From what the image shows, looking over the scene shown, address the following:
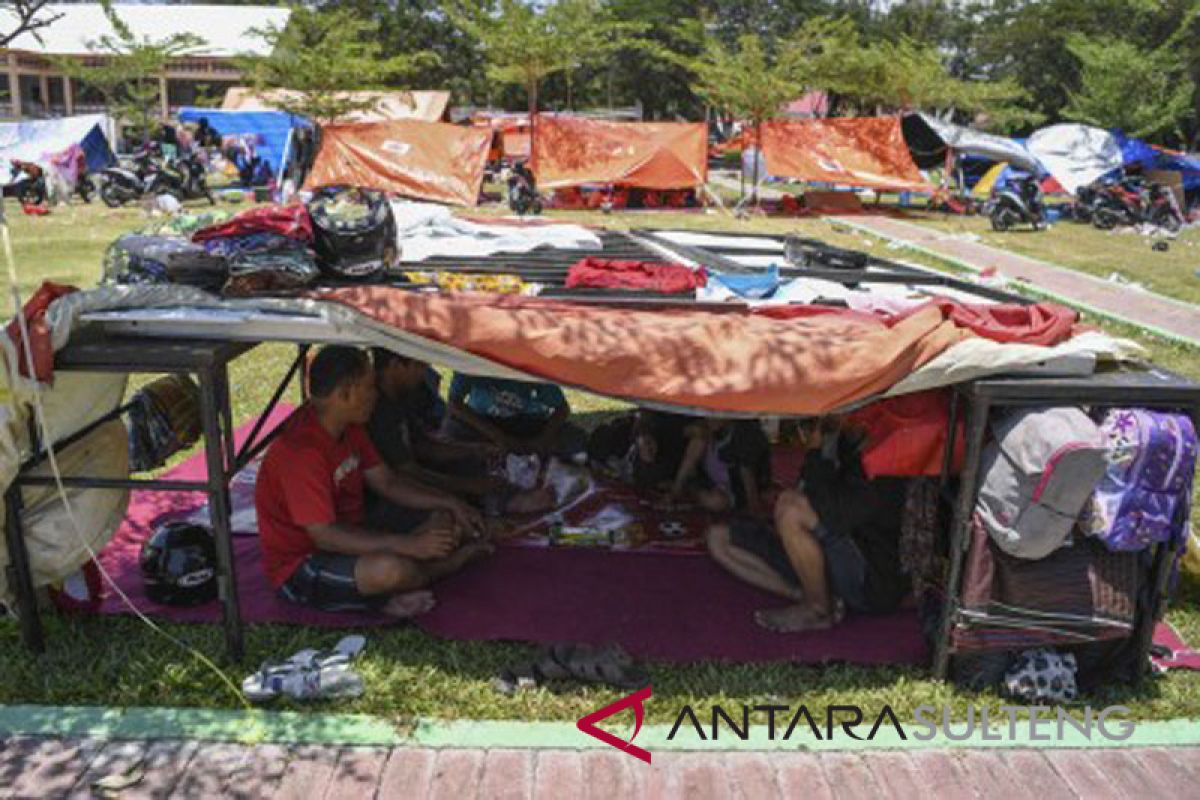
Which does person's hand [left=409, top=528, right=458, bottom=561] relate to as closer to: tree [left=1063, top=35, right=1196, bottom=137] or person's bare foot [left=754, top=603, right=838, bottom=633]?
person's bare foot [left=754, top=603, right=838, bottom=633]

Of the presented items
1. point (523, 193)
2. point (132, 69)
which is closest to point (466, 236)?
point (523, 193)

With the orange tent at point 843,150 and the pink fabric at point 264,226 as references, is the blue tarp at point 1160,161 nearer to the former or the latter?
the orange tent at point 843,150

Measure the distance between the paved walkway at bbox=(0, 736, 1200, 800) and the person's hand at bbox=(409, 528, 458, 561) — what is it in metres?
1.04

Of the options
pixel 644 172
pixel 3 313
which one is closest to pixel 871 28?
pixel 644 172

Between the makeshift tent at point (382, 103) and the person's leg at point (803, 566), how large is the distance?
22624 mm

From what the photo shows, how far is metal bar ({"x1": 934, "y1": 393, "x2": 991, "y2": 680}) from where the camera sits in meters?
3.44

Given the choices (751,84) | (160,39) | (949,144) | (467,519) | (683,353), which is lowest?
(467,519)

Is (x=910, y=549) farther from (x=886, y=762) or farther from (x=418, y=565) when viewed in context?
(x=418, y=565)

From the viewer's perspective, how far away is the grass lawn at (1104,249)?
13.4 meters

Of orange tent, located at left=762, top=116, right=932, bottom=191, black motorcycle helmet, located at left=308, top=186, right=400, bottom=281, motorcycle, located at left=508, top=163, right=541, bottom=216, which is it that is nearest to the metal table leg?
→ black motorcycle helmet, located at left=308, top=186, right=400, bottom=281

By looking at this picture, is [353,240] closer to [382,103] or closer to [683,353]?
[683,353]

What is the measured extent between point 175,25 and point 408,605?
42991 mm

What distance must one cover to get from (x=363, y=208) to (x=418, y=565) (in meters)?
1.70

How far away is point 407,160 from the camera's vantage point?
1944cm
